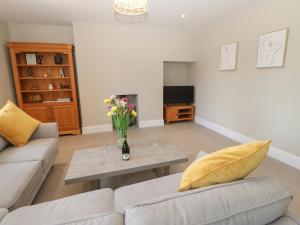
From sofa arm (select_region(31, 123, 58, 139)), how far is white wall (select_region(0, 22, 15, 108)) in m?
1.50

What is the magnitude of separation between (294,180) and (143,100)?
3251 millimetres

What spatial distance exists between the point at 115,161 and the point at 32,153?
3.25 feet

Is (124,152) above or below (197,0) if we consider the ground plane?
below

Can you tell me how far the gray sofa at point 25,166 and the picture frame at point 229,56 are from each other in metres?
3.43

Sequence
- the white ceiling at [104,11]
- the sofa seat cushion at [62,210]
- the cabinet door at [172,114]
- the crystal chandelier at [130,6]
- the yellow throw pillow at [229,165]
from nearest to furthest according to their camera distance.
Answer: the yellow throw pillow at [229,165], the sofa seat cushion at [62,210], the crystal chandelier at [130,6], the white ceiling at [104,11], the cabinet door at [172,114]

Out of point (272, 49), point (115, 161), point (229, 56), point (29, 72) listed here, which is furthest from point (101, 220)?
point (29, 72)

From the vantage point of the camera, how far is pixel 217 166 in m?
0.90

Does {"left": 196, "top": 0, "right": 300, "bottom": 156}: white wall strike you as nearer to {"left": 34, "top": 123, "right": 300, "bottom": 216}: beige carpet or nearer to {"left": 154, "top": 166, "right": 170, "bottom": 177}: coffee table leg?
{"left": 34, "top": 123, "right": 300, "bottom": 216}: beige carpet

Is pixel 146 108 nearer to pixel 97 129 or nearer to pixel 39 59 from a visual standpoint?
pixel 97 129

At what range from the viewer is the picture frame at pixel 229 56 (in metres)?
3.40

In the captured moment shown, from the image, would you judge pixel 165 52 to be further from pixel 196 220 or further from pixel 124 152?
pixel 196 220

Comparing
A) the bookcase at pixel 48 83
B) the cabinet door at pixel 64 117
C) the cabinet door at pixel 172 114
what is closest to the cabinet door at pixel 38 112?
the bookcase at pixel 48 83

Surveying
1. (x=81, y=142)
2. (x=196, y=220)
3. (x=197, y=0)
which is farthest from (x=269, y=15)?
(x=81, y=142)

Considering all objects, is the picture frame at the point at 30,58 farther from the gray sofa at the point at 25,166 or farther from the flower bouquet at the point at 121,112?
the flower bouquet at the point at 121,112
